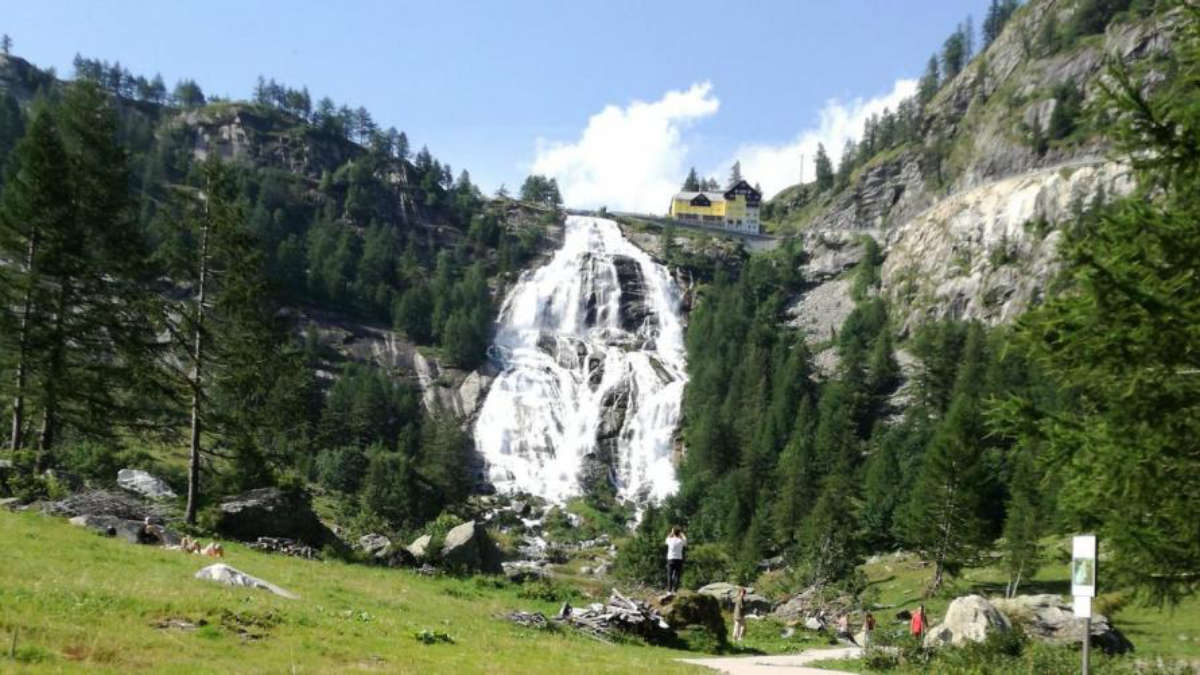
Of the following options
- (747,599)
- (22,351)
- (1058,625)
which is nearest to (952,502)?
(747,599)

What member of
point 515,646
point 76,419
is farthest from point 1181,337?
point 76,419

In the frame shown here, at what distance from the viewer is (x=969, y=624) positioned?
20.7 m

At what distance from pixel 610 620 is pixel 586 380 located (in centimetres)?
9377

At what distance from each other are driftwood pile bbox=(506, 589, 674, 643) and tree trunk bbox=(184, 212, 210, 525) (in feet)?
46.3

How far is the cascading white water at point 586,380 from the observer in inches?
3871

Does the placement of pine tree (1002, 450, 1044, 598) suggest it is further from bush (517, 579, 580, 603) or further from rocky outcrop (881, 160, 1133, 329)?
rocky outcrop (881, 160, 1133, 329)

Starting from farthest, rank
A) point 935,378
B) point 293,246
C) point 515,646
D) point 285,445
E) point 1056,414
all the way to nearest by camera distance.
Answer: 1. point 293,246
2. point 935,378
3. point 285,445
4. point 515,646
5. point 1056,414

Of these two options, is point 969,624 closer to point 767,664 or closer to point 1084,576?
point 767,664

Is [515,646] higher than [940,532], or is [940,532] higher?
[515,646]

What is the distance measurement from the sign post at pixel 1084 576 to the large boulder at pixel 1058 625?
12826 mm

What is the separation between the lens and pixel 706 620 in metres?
19.3

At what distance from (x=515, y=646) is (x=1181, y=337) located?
1084 centimetres

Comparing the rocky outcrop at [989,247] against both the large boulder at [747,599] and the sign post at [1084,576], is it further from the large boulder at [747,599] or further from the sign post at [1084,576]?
the sign post at [1084,576]

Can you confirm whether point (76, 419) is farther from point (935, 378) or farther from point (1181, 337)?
point (935, 378)
